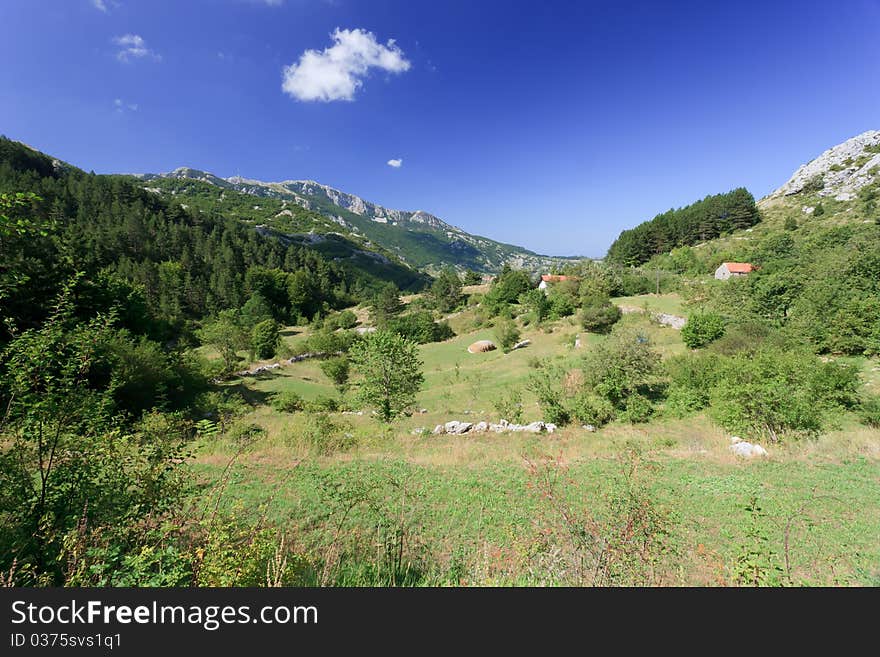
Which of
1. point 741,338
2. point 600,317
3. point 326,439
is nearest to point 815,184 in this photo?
point 600,317

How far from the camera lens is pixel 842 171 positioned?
282 feet

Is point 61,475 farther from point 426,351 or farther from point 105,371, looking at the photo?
point 426,351

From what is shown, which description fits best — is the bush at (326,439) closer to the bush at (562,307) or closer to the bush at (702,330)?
the bush at (702,330)

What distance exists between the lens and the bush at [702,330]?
26.9 metres

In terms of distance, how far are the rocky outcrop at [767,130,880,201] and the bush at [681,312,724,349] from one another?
87.2 metres

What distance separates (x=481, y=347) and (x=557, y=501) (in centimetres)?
3689

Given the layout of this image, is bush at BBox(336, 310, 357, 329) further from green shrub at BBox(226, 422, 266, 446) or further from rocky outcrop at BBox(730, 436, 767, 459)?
rocky outcrop at BBox(730, 436, 767, 459)

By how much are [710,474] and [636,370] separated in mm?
10598

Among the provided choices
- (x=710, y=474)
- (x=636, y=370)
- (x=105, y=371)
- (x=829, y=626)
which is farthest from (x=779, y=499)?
(x=105, y=371)

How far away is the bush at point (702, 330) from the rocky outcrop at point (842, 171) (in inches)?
3431

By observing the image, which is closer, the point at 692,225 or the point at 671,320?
the point at 671,320

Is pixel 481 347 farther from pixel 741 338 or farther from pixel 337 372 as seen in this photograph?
pixel 741 338

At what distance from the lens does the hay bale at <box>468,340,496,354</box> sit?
43969 mm

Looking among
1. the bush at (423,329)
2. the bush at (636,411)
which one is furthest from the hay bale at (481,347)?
the bush at (636,411)
